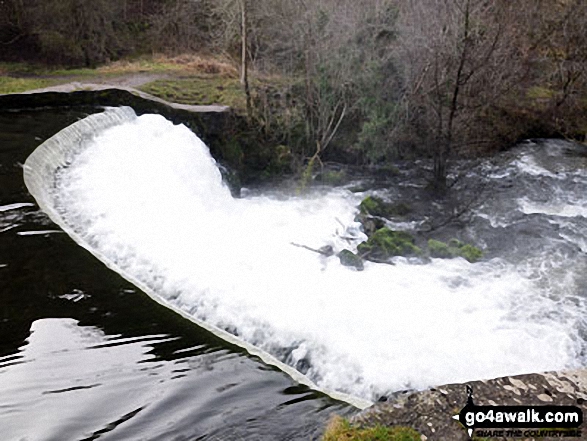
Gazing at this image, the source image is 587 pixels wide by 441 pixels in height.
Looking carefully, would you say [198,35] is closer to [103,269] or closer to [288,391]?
[103,269]

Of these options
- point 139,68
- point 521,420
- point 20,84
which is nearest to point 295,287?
point 521,420

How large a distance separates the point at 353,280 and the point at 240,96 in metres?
8.60

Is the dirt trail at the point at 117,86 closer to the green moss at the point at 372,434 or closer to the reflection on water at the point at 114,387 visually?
the reflection on water at the point at 114,387

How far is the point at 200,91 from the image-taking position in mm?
15258

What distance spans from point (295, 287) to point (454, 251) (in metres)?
3.94

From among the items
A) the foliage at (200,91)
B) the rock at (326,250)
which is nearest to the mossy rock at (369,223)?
the rock at (326,250)

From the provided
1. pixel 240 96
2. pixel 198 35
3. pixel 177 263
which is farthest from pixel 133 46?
pixel 177 263

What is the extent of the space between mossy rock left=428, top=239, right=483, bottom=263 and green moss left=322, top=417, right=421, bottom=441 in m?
6.85

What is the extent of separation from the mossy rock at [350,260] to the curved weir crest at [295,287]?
0.53 feet

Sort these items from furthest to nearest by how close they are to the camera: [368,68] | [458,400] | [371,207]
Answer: [368,68] < [371,207] < [458,400]

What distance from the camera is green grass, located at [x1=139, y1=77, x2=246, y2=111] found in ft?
47.2

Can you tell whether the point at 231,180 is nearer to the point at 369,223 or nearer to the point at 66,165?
the point at 369,223

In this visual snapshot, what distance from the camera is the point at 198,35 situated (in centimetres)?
2023

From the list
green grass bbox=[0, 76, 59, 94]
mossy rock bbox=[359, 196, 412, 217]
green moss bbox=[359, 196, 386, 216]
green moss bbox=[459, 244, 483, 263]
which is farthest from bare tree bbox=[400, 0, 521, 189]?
green grass bbox=[0, 76, 59, 94]
